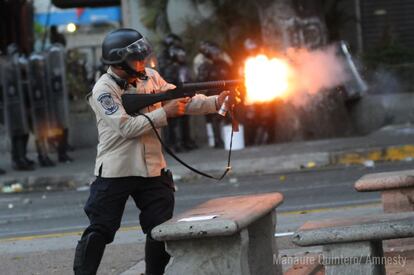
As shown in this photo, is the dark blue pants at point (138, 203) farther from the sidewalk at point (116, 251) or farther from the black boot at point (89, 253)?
the sidewalk at point (116, 251)

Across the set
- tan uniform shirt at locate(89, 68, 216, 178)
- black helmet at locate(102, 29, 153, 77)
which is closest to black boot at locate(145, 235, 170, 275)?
tan uniform shirt at locate(89, 68, 216, 178)

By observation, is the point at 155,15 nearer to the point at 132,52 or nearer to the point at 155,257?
the point at 132,52

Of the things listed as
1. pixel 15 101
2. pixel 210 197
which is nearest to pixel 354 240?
pixel 210 197

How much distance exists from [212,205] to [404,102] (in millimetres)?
11148

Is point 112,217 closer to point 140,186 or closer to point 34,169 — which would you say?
point 140,186

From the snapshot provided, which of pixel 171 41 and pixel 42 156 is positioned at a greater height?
pixel 171 41

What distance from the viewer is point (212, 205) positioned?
5.62m

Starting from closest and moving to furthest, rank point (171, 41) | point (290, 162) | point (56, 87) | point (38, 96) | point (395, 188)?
point (395, 188) → point (290, 162) → point (38, 96) → point (56, 87) → point (171, 41)

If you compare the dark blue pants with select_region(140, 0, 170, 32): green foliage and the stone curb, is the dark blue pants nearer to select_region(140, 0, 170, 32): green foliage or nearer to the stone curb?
the stone curb

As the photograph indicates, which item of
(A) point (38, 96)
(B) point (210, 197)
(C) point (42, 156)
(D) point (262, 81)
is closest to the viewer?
(D) point (262, 81)

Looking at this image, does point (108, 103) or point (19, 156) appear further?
point (19, 156)

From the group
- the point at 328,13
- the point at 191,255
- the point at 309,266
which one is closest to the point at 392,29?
the point at 328,13

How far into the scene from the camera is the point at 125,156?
5426 mm

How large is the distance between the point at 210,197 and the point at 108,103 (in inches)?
228
